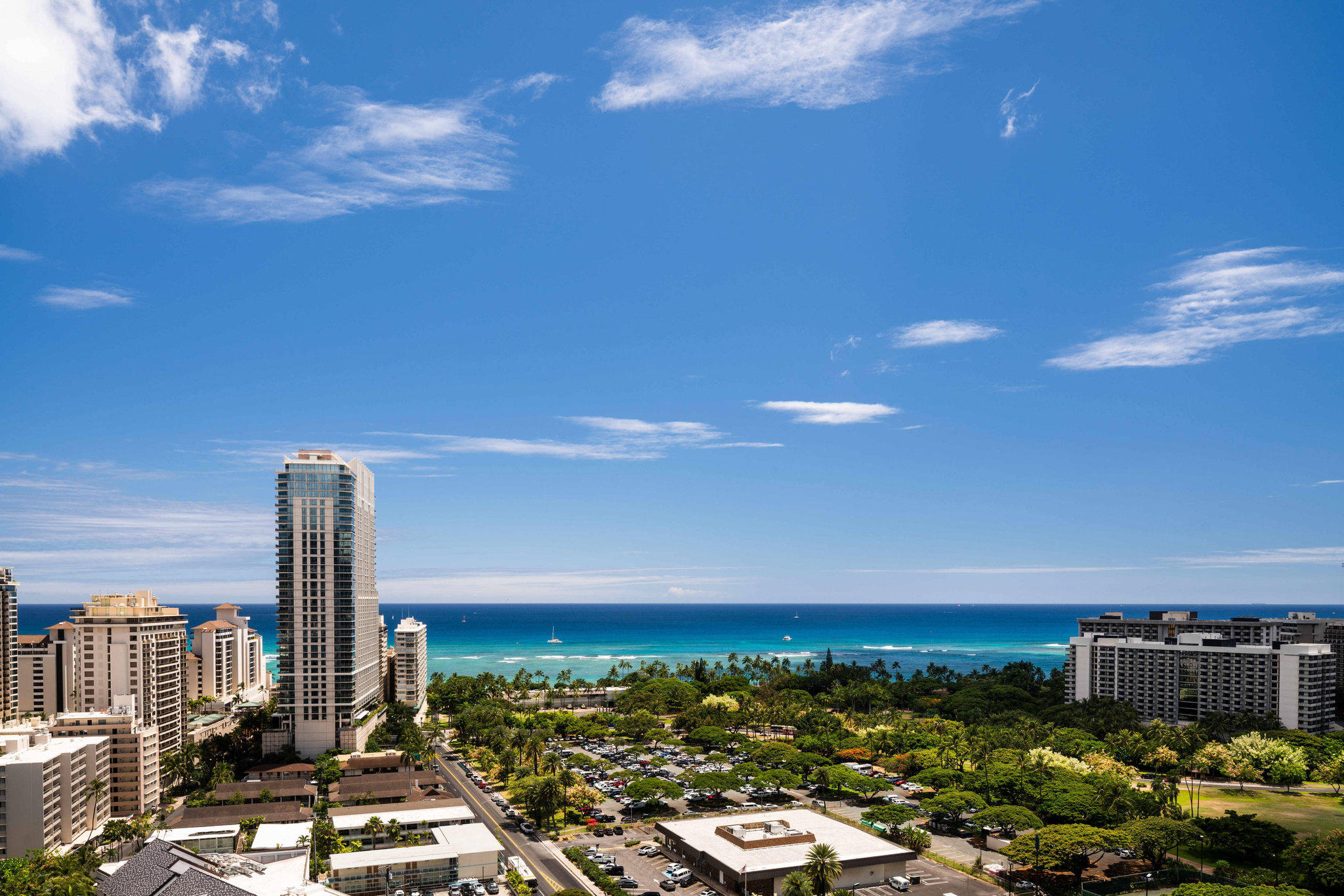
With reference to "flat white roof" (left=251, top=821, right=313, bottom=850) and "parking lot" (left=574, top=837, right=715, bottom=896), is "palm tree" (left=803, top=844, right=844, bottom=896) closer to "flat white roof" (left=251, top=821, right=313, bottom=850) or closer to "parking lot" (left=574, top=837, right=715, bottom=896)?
"parking lot" (left=574, top=837, right=715, bottom=896)

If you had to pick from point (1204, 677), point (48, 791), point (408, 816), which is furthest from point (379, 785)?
point (1204, 677)

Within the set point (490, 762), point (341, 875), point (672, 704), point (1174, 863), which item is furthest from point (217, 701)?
point (1174, 863)

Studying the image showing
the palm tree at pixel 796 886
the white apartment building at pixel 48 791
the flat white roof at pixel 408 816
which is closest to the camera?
the palm tree at pixel 796 886

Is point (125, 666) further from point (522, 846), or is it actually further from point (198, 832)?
point (522, 846)

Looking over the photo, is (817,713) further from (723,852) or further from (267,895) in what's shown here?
(267,895)

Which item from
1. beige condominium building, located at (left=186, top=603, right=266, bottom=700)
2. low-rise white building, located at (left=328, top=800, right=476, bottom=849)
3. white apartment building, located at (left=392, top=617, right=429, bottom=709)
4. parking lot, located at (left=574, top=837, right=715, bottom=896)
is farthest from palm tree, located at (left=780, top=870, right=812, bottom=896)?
beige condominium building, located at (left=186, top=603, right=266, bottom=700)

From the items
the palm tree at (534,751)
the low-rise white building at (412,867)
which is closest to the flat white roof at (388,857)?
the low-rise white building at (412,867)

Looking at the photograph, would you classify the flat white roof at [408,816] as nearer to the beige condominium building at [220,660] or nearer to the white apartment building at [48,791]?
the white apartment building at [48,791]
